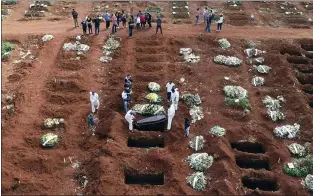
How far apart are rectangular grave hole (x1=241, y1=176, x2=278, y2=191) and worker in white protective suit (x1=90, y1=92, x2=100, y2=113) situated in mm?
8597

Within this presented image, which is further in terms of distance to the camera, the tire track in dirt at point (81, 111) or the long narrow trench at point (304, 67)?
the long narrow trench at point (304, 67)

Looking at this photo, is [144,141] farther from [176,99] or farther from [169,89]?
[169,89]

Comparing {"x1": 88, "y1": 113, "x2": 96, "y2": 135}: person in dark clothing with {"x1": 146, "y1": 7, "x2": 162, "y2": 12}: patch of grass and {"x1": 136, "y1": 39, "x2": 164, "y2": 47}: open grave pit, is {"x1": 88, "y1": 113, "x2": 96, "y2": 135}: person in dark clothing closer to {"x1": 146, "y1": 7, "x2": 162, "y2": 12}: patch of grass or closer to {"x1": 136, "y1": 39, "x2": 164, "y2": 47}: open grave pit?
{"x1": 136, "y1": 39, "x2": 164, "y2": 47}: open grave pit

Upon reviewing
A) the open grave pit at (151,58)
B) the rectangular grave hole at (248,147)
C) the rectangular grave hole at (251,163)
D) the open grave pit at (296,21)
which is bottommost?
the rectangular grave hole at (251,163)

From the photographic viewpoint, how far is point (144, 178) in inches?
755

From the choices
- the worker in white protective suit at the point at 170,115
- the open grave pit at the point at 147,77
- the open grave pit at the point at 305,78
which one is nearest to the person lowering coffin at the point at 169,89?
the worker in white protective suit at the point at 170,115

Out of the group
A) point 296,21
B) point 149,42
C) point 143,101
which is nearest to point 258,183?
point 143,101

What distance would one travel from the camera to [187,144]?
20547 millimetres

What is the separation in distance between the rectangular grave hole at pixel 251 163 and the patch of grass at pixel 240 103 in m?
3.77

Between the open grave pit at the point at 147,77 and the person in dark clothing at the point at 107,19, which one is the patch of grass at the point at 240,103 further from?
the person in dark clothing at the point at 107,19

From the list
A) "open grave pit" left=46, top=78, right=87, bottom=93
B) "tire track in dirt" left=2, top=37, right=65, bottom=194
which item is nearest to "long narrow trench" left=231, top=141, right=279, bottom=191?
"tire track in dirt" left=2, top=37, right=65, bottom=194

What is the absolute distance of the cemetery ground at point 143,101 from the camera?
18.7 metres

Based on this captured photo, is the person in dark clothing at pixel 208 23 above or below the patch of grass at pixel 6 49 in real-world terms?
above

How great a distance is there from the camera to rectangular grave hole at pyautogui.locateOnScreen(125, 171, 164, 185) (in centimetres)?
1905
